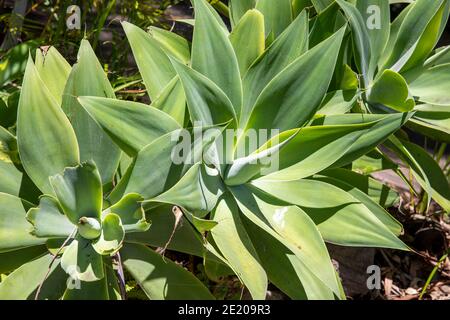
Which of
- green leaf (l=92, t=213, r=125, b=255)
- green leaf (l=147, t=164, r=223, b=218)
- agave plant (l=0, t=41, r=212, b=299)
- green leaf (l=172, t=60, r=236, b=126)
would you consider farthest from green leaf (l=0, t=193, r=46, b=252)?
green leaf (l=172, t=60, r=236, b=126)

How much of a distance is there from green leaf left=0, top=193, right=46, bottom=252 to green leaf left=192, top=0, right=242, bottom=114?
45cm

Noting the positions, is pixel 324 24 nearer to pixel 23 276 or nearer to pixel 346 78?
pixel 346 78

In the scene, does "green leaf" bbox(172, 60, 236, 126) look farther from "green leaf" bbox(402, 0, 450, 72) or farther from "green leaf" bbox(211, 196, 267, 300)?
"green leaf" bbox(402, 0, 450, 72)

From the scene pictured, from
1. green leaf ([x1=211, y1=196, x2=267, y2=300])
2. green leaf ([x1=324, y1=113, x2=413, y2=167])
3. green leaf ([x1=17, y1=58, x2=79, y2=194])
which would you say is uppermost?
green leaf ([x1=17, y1=58, x2=79, y2=194])

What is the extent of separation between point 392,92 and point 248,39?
1.30 feet

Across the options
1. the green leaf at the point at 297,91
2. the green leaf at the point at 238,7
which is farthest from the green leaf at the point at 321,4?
the green leaf at the point at 297,91

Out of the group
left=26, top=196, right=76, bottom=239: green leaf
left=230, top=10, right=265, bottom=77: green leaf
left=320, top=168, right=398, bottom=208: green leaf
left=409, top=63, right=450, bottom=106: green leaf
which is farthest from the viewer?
left=409, top=63, right=450, bottom=106: green leaf

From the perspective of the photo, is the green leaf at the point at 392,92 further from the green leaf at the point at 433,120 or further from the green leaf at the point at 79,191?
the green leaf at the point at 79,191

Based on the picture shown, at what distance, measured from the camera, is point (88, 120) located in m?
1.09

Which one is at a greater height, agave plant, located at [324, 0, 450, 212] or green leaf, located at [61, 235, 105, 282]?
agave plant, located at [324, 0, 450, 212]

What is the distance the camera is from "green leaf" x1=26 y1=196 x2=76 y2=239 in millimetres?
938

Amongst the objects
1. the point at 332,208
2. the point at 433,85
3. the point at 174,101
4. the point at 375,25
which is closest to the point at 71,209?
the point at 174,101

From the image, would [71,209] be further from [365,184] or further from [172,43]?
[365,184]

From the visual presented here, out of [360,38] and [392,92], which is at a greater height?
[360,38]
